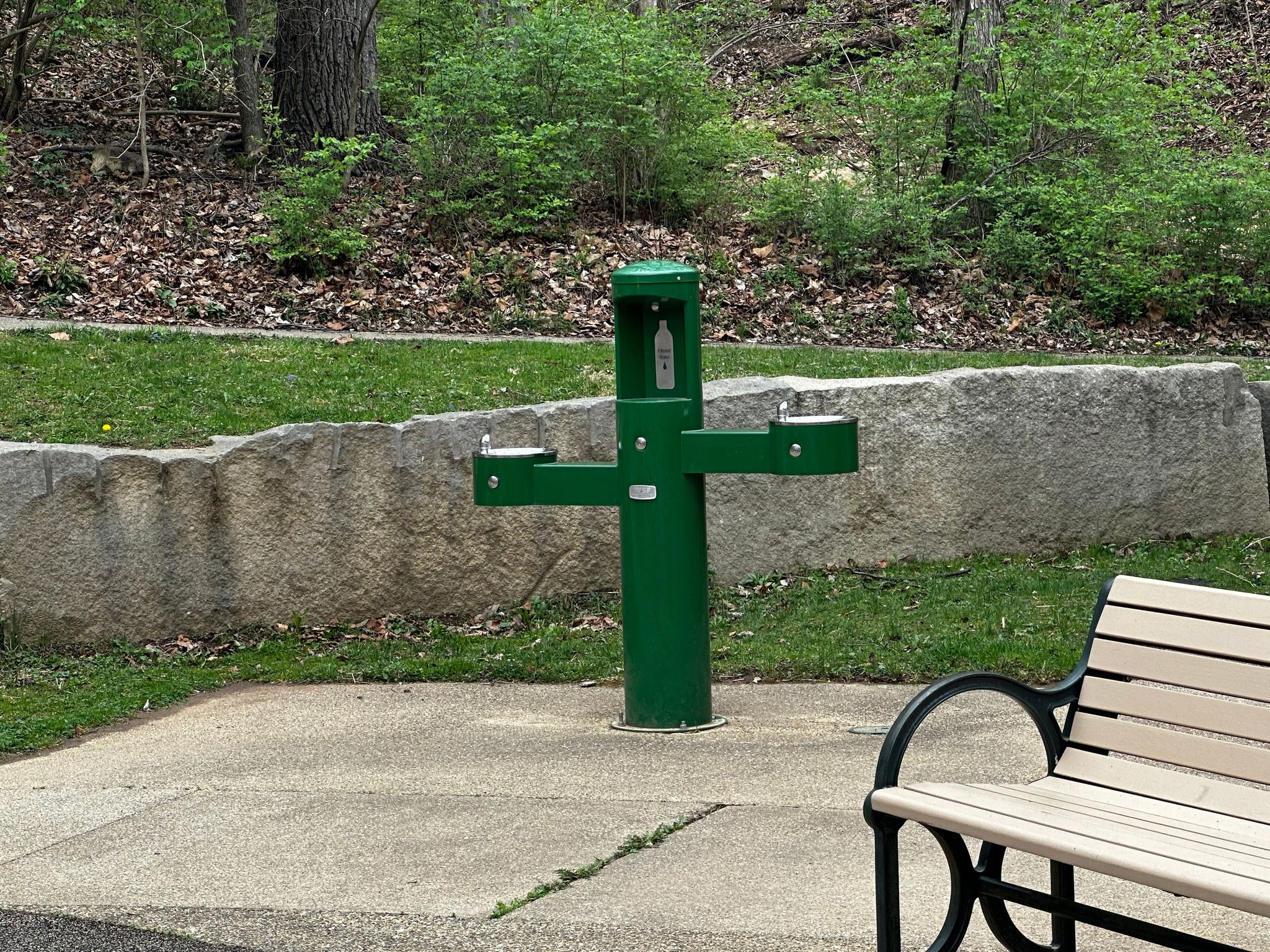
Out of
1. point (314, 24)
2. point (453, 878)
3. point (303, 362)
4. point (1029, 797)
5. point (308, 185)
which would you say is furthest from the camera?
point (314, 24)

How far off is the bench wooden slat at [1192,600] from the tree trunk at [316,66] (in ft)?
37.6

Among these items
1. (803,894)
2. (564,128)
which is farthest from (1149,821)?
(564,128)

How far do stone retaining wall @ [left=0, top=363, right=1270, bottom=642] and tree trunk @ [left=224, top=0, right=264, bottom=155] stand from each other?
792 cm

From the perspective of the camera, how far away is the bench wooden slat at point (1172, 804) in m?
2.91

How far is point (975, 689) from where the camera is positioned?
3.05 meters

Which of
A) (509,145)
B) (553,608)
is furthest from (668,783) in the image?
(509,145)

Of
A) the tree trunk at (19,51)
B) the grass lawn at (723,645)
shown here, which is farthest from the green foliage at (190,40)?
the grass lawn at (723,645)

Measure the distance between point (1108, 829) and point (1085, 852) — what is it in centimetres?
21

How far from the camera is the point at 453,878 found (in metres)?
3.66

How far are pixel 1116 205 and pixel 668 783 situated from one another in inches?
399

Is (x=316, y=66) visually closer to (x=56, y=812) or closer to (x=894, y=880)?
(x=56, y=812)

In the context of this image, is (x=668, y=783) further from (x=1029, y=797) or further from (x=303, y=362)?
(x=303, y=362)

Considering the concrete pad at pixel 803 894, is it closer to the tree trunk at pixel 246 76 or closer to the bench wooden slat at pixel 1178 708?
the bench wooden slat at pixel 1178 708

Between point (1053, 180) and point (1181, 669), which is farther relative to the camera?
point (1053, 180)
